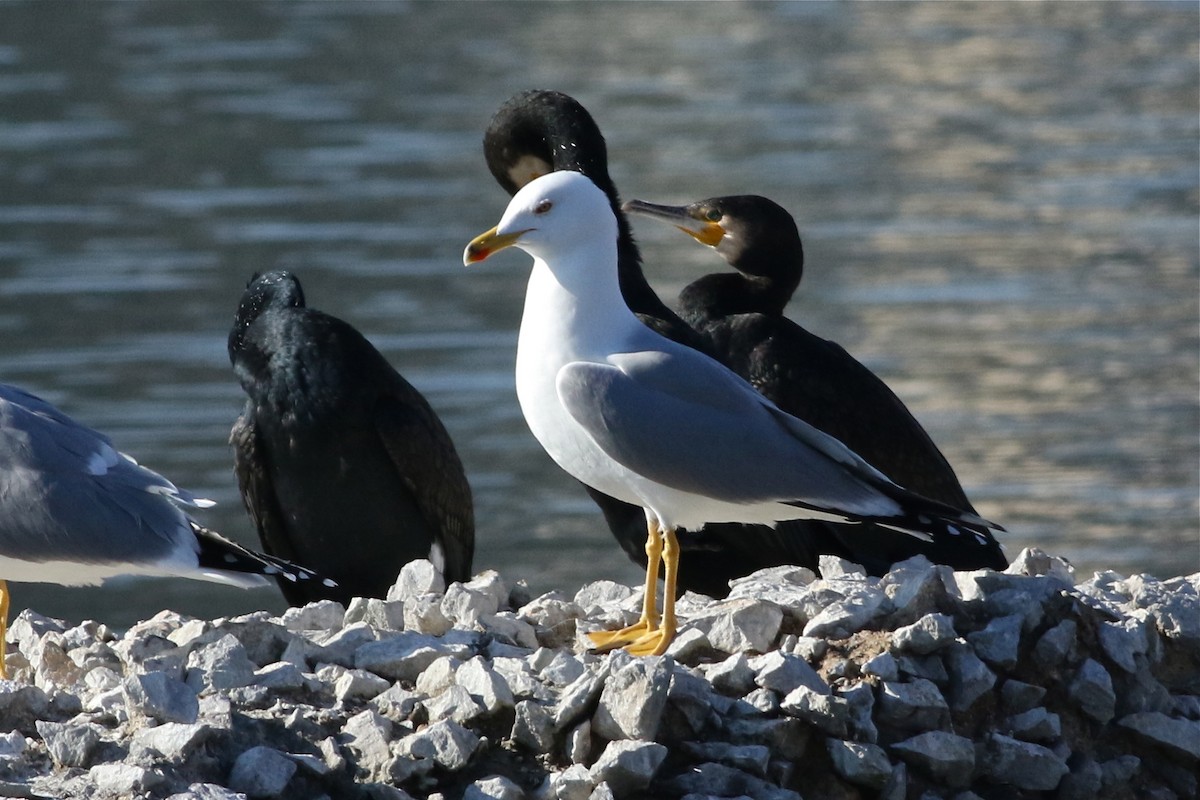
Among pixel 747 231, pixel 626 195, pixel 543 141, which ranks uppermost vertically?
pixel 543 141

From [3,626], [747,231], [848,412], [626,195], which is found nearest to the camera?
[3,626]

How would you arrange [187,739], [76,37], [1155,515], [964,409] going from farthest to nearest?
[76,37], [964,409], [1155,515], [187,739]

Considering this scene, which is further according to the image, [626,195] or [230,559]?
[626,195]

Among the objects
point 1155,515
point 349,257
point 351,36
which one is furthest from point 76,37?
point 1155,515

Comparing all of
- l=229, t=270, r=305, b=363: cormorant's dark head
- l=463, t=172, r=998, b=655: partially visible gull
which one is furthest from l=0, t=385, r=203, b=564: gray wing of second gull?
l=229, t=270, r=305, b=363: cormorant's dark head

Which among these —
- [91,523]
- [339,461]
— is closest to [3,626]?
[91,523]

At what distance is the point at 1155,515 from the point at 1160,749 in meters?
6.28

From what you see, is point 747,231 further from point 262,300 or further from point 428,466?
point 262,300

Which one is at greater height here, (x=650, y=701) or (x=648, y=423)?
(x=648, y=423)

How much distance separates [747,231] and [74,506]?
9.25 ft

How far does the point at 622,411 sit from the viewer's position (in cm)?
521

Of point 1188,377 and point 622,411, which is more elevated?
point 622,411

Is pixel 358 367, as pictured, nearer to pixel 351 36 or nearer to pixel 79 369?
pixel 79 369

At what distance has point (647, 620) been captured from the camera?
17.8 feet
